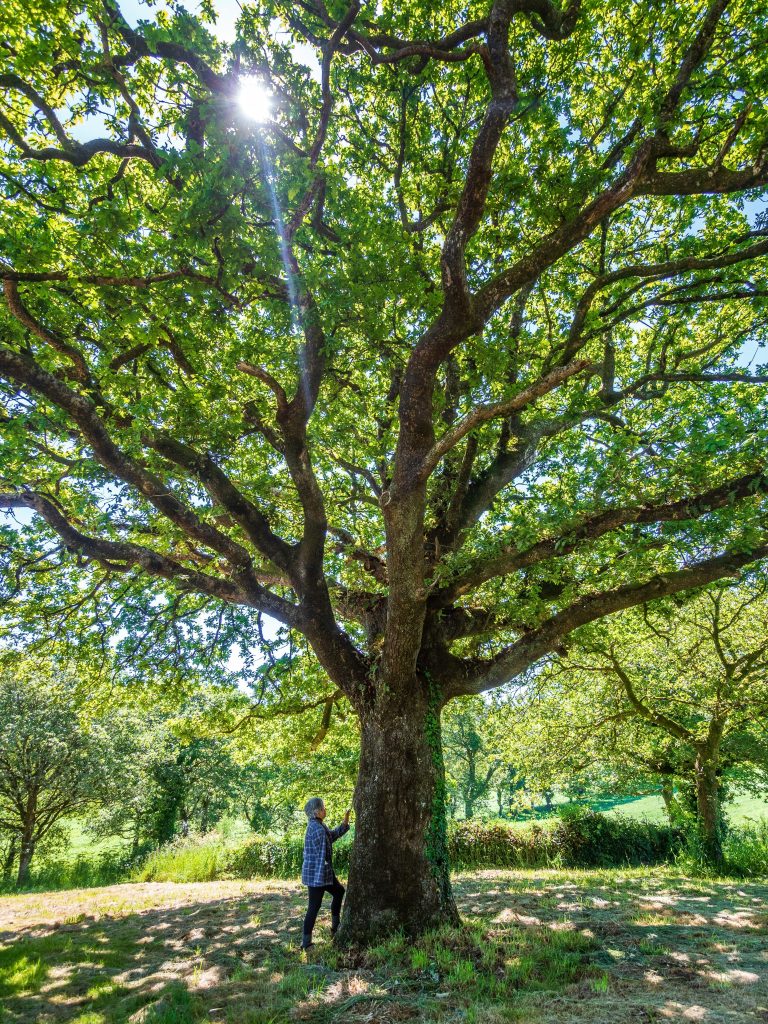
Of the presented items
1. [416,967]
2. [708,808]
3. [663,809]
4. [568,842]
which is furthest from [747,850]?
[416,967]

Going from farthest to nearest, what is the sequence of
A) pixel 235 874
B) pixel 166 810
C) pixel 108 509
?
pixel 166 810, pixel 235 874, pixel 108 509

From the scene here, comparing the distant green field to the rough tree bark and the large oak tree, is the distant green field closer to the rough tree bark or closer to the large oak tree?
the rough tree bark

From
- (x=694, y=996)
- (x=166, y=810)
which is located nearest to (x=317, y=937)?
(x=694, y=996)

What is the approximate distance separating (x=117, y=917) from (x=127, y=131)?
433 inches

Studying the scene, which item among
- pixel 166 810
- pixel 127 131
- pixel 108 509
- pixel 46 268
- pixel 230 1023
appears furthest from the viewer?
pixel 166 810

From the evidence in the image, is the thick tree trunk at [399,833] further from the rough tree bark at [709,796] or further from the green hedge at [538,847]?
the green hedge at [538,847]

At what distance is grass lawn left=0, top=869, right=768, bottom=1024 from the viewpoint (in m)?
3.91

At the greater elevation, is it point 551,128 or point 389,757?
point 551,128

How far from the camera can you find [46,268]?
204 inches

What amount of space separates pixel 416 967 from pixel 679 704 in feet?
40.1

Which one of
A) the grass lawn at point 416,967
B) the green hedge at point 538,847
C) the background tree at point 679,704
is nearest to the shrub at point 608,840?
the green hedge at point 538,847

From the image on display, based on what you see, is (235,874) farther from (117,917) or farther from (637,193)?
(637,193)

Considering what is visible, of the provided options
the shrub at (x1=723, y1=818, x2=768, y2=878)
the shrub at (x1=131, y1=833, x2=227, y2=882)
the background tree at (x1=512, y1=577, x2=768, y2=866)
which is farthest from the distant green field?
the shrub at (x1=131, y1=833, x2=227, y2=882)

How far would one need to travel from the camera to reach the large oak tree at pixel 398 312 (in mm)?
5312
